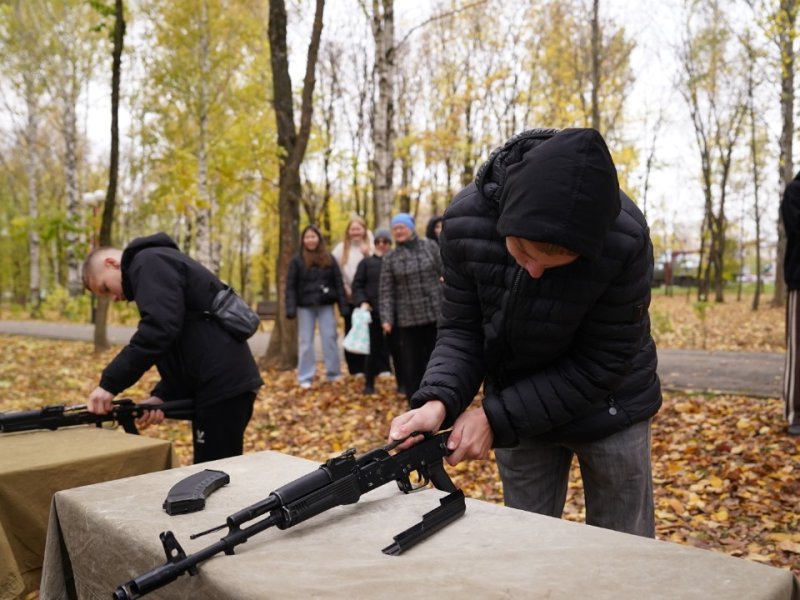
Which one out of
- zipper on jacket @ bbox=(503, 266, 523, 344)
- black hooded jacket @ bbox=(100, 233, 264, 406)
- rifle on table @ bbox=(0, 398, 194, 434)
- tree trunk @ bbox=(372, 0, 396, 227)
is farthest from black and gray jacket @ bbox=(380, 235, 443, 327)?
zipper on jacket @ bbox=(503, 266, 523, 344)

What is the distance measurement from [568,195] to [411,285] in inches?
209

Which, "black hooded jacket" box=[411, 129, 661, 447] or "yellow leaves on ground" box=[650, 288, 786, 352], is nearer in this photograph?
"black hooded jacket" box=[411, 129, 661, 447]

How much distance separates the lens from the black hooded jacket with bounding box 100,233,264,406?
320 cm

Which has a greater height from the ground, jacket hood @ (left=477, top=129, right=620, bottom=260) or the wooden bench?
jacket hood @ (left=477, top=129, right=620, bottom=260)

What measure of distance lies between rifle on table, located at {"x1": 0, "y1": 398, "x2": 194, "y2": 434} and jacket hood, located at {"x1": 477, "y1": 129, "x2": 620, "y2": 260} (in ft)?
8.15

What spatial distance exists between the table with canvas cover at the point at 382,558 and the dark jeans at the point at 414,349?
4893mm

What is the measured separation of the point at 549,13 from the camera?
2530 centimetres

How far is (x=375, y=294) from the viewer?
8016 mm

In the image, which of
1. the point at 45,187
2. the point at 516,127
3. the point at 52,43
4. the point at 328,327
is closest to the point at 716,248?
the point at 516,127

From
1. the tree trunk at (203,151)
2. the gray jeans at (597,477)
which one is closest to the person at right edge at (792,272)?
the gray jeans at (597,477)

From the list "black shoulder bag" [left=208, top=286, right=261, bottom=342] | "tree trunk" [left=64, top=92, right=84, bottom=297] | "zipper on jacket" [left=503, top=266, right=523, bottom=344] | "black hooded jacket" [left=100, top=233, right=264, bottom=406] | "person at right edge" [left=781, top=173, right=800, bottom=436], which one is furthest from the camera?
"tree trunk" [left=64, top=92, right=84, bottom=297]

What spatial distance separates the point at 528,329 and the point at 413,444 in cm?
52

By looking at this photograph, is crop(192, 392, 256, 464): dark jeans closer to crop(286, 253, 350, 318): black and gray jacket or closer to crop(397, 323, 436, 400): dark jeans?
crop(397, 323, 436, 400): dark jeans

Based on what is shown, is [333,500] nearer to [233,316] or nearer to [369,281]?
[233,316]
